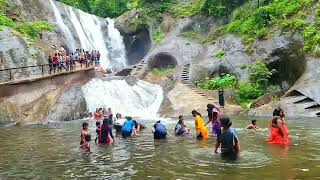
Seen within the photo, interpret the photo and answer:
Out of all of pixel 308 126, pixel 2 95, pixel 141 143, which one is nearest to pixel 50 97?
pixel 2 95

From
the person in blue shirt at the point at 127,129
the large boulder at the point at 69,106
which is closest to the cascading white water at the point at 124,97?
the large boulder at the point at 69,106

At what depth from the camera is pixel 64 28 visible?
4297 centimetres

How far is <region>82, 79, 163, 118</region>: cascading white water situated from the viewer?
30.9 metres

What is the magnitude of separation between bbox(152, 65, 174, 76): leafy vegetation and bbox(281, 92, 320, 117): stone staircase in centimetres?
1691

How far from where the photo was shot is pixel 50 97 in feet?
93.6

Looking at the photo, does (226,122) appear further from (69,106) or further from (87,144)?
(69,106)

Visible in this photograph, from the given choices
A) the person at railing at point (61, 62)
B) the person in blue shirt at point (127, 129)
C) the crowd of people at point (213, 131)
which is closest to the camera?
the crowd of people at point (213, 131)

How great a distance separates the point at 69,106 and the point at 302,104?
1430cm

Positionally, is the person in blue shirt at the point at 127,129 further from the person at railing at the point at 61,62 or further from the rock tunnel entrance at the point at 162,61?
the rock tunnel entrance at the point at 162,61

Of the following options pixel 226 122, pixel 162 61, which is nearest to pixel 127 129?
pixel 226 122

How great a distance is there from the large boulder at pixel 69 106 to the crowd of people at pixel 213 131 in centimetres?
670

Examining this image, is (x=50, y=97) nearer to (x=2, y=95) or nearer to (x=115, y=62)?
(x=2, y=95)

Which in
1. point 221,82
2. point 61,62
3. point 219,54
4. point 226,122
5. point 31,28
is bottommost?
point 226,122

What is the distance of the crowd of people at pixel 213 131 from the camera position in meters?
11.6
